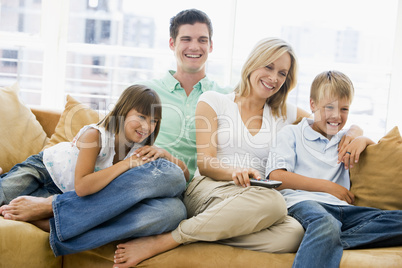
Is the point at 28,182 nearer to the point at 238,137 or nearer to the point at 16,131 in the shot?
the point at 16,131

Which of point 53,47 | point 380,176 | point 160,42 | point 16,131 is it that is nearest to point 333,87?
point 380,176

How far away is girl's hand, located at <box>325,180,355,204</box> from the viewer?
1.70 meters

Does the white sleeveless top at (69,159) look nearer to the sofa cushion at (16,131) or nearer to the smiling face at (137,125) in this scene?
the smiling face at (137,125)

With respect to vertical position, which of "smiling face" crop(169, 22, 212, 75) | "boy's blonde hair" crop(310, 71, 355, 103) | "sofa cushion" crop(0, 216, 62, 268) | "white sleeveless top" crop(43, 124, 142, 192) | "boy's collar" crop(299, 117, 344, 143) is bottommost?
"sofa cushion" crop(0, 216, 62, 268)

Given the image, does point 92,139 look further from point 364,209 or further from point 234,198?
point 364,209

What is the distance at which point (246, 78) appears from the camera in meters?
1.94

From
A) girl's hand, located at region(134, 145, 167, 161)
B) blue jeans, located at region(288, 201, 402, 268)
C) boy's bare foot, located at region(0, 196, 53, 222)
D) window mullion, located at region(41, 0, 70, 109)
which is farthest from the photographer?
window mullion, located at region(41, 0, 70, 109)

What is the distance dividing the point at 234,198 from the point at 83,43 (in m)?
2.28

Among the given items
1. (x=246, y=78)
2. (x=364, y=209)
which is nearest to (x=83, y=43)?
(x=246, y=78)

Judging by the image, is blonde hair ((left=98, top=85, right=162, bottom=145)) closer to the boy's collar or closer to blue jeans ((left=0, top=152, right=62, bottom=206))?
blue jeans ((left=0, top=152, right=62, bottom=206))

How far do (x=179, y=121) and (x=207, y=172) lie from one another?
375 mm

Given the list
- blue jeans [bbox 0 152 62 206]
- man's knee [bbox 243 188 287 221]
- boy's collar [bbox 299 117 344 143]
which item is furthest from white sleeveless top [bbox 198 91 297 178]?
blue jeans [bbox 0 152 62 206]

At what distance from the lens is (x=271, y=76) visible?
→ 1.85 m

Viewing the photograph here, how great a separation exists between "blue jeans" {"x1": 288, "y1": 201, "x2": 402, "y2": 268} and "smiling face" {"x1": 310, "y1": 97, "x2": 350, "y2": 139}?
1.24 feet
